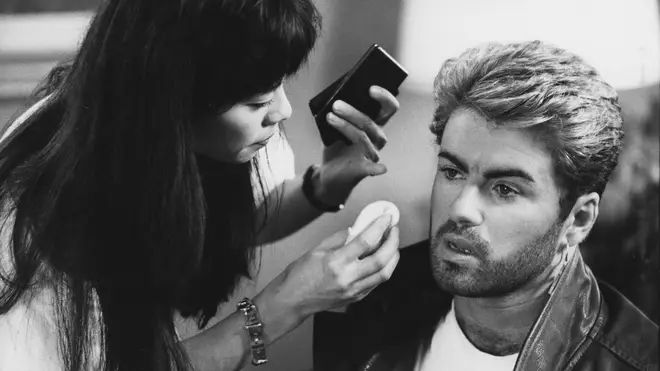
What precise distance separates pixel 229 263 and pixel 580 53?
0.75 meters

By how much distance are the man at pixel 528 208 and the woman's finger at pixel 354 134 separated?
123mm

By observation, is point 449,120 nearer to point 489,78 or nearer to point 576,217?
point 489,78

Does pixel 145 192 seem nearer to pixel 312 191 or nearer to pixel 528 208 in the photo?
pixel 312 191

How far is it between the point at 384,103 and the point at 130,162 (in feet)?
1.54

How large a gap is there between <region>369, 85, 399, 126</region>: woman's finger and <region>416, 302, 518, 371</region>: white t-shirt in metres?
0.39

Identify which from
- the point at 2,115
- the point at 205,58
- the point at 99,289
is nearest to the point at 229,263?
the point at 99,289

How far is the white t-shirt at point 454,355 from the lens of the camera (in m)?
1.31

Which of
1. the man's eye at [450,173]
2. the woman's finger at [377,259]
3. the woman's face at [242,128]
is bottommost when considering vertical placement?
the woman's finger at [377,259]

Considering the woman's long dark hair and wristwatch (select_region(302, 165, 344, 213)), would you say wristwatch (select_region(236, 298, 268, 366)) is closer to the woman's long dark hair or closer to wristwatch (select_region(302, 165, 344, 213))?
the woman's long dark hair

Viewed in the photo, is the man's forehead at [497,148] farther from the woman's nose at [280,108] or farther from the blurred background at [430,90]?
the woman's nose at [280,108]

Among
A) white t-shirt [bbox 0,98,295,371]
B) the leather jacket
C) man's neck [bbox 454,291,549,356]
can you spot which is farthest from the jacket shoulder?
white t-shirt [bbox 0,98,295,371]

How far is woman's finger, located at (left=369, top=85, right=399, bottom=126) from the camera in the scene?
1298mm

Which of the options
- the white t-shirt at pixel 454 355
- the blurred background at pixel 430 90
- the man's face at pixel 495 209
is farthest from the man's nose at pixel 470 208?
the white t-shirt at pixel 454 355

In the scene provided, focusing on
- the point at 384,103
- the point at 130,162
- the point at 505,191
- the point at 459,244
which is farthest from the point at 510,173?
the point at 130,162
